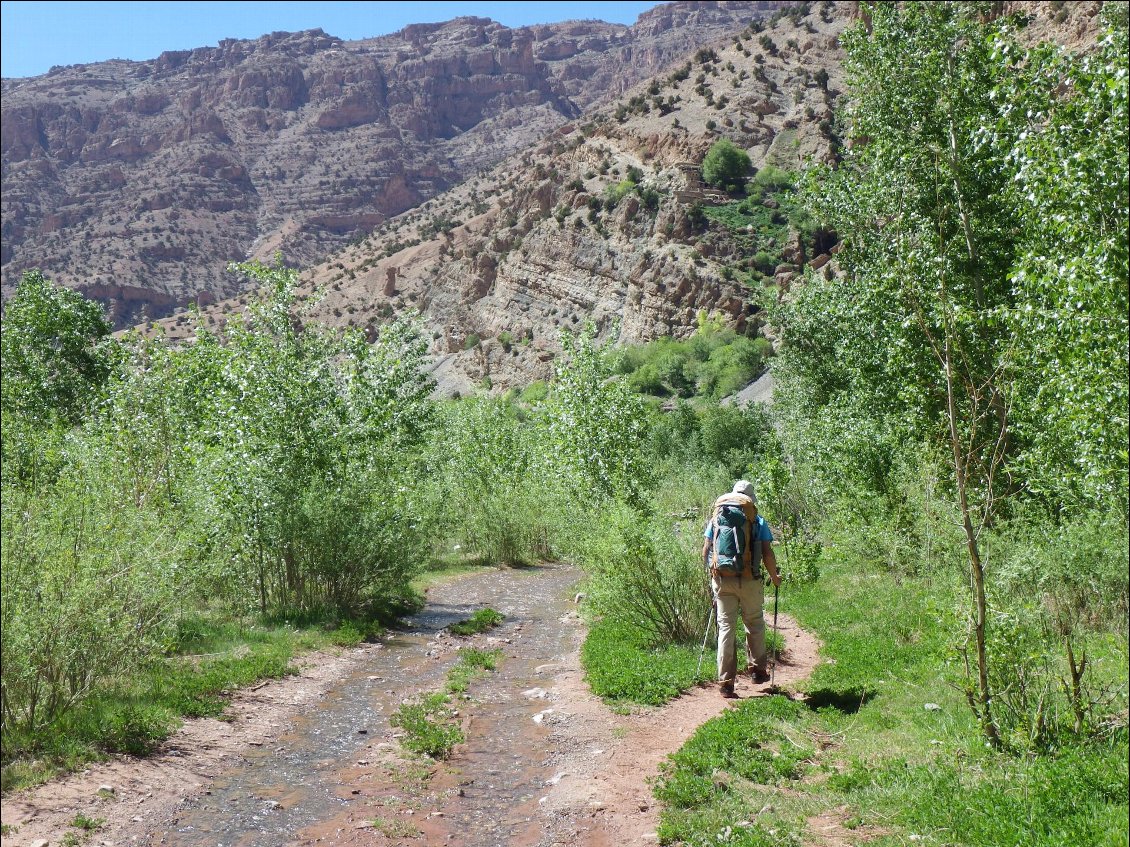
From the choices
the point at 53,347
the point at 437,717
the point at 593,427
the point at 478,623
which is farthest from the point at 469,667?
the point at 53,347

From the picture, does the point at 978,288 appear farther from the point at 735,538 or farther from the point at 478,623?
the point at 478,623

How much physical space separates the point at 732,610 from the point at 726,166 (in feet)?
262

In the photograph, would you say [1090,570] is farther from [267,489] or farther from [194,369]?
[194,369]

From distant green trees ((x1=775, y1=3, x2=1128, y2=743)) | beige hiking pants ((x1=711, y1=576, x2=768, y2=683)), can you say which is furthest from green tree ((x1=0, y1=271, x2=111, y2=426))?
beige hiking pants ((x1=711, y1=576, x2=768, y2=683))

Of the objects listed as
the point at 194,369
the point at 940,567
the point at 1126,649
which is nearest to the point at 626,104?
the point at 194,369

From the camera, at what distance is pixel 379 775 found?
7734 mm

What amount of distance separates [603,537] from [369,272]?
107799mm

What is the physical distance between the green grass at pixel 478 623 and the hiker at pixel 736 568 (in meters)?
7.44

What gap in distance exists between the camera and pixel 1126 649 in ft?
14.9

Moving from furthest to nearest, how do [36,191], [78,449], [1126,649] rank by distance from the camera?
[36,191] < [78,449] < [1126,649]

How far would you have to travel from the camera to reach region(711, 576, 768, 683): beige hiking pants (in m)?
9.05

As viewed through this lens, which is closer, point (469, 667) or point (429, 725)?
point (429, 725)

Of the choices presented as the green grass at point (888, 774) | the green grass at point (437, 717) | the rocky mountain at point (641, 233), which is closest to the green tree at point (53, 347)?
the green grass at point (437, 717)

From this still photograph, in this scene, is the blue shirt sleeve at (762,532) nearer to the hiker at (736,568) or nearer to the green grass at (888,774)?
the hiker at (736,568)
